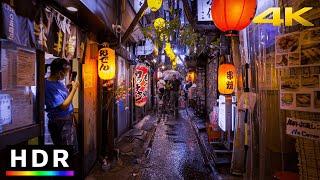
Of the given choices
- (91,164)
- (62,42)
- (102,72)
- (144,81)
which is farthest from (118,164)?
(144,81)

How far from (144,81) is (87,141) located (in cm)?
1122

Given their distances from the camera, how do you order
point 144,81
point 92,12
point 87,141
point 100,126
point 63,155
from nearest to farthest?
point 63,155
point 92,12
point 87,141
point 100,126
point 144,81

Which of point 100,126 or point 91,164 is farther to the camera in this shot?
point 100,126

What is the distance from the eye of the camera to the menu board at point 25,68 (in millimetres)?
6516

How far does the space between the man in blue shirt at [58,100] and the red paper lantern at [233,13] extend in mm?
4445

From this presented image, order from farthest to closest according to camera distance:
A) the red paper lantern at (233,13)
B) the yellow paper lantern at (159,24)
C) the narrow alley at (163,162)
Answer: the yellow paper lantern at (159,24), the narrow alley at (163,162), the red paper lantern at (233,13)

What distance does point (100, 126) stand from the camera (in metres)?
14.0

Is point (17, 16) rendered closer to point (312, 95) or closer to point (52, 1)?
point (52, 1)

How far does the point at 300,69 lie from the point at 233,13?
2.40 m

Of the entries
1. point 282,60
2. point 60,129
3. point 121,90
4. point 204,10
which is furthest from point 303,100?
point 204,10

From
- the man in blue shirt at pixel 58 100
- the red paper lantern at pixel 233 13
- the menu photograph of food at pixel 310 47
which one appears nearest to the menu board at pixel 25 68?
the man in blue shirt at pixel 58 100

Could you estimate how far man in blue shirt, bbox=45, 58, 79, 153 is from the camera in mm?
9023

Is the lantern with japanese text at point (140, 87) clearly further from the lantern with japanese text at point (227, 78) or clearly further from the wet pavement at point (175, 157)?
the lantern with japanese text at point (227, 78)

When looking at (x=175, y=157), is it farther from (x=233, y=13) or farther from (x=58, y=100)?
(x=233, y=13)
